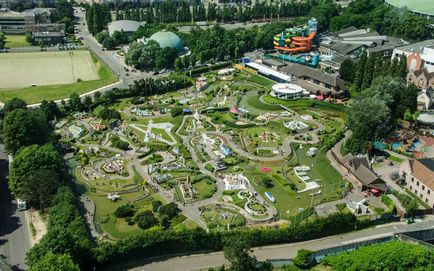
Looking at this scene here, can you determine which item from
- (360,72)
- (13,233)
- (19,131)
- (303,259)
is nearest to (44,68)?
(19,131)

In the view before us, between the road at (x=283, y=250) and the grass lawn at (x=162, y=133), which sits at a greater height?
the grass lawn at (x=162, y=133)

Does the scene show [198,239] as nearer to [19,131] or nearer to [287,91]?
[19,131]

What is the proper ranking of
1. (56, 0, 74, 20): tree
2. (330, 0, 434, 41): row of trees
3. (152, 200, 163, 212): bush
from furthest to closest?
(56, 0, 74, 20): tree
(330, 0, 434, 41): row of trees
(152, 200, 163, 212): bush

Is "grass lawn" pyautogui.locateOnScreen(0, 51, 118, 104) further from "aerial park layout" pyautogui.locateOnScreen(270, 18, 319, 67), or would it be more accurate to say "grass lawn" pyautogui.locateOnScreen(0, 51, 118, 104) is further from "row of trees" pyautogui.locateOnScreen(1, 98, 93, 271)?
"aerial park layout" pyautogui.locateOnScreen(270, 18, 319, 67)

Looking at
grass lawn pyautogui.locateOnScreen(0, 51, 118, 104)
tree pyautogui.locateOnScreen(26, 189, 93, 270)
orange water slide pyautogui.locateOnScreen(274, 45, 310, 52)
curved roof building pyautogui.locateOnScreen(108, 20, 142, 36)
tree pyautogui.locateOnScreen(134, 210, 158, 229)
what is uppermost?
curved roof building pyautogui.locateOnScreen(108, 20, 142, 36)

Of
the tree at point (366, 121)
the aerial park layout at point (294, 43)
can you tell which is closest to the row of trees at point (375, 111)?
the tree at point (366, 121)

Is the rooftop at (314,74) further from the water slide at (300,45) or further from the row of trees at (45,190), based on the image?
the row of trees at (45,190)

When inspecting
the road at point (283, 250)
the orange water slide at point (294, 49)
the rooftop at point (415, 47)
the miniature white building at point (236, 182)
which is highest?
the rooftop at point (415, 47)

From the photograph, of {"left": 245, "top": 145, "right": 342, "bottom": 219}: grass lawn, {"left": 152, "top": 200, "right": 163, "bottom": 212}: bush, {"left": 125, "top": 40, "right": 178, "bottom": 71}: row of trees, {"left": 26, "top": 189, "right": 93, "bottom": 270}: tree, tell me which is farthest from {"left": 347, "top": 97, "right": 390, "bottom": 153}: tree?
{"left": 125, "top": 40, "right": 178, "bottom": 71}: row of trees
